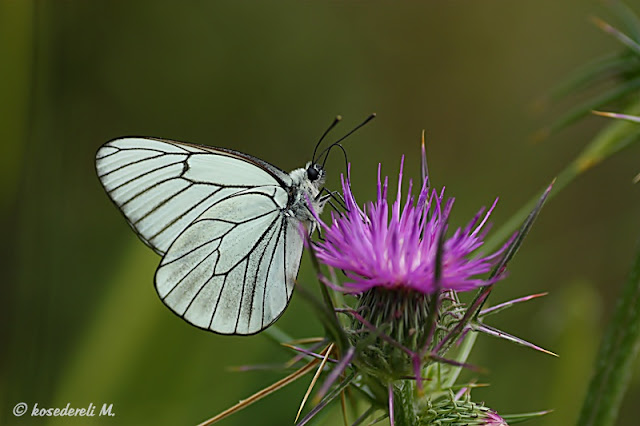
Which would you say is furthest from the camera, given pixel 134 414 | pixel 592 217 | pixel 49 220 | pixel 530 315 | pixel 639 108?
pixel 592 217

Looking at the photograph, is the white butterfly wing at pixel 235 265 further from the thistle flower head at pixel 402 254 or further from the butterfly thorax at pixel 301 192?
the thistle flower head at pixel 402 254

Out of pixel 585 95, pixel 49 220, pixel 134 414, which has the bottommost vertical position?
pixel 134 414

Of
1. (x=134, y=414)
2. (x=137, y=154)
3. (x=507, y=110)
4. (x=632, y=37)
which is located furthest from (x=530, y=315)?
(x=137, y=154)

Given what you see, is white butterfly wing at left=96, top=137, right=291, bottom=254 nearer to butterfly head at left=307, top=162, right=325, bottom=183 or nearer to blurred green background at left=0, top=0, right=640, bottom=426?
Answer: butterfly head at left=307, top=162, right=325, bottom=183

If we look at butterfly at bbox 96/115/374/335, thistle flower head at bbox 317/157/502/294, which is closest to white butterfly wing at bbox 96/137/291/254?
butterfly at bbox 96/115/374/335

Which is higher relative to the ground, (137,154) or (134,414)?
(137,154)

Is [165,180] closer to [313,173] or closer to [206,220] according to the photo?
[206,220]

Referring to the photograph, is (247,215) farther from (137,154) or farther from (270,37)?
(270,37)
